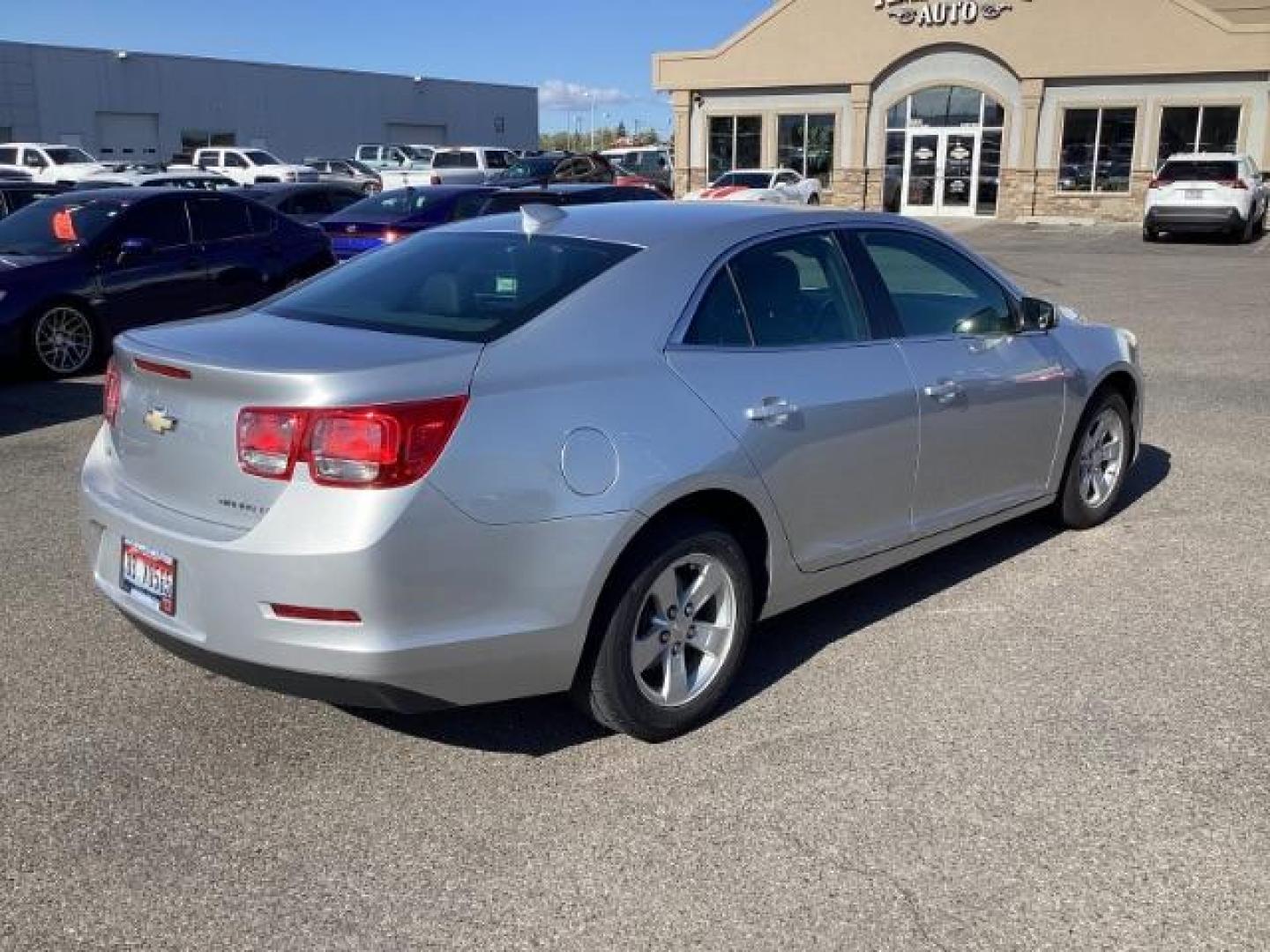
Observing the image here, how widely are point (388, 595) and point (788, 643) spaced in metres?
1.91

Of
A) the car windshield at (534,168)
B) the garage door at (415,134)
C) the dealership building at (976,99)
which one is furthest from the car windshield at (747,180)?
the garage door at (415,134)

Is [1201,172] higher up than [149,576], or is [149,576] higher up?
[1201,172]

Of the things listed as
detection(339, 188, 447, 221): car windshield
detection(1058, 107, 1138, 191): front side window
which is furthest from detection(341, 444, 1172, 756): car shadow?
detection(1058, 107, 1138, 191): front side window

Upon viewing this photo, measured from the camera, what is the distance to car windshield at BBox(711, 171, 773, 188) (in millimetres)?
30531

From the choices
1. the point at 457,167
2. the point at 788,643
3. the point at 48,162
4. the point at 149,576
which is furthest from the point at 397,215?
the point at 48,162

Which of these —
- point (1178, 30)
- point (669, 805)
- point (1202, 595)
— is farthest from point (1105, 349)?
point (1178, 30)

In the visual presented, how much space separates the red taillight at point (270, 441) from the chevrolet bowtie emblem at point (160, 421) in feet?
1.08

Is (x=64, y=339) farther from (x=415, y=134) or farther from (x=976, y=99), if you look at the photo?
(x=415, y=134)

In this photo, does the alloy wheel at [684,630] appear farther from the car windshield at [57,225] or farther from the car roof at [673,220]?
the car windshield at [57,225]

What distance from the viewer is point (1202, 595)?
5008 mm

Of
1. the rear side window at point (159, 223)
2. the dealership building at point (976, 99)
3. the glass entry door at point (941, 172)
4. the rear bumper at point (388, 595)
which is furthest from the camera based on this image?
the glass entry door at point (941, 172)

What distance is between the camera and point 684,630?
379 centimetres

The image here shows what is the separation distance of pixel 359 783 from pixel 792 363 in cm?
191

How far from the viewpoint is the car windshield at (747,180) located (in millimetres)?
30531
